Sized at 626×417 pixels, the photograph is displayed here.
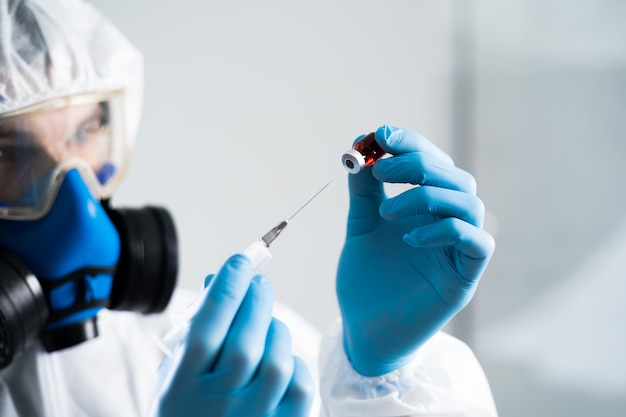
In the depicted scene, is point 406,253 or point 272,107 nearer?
point 406,253

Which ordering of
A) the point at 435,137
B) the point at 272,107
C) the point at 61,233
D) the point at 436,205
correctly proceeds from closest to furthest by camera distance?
the point at 436,205 < the point at 61,233 < the point at 272,107 < the point at 435,137

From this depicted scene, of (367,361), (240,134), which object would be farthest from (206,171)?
(367,361)

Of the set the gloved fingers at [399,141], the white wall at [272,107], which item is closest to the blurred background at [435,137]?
the white wall at [272,107]

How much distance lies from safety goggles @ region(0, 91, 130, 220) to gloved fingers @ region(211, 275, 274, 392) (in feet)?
1.90

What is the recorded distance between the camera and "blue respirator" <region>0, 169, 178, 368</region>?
1.12 metres

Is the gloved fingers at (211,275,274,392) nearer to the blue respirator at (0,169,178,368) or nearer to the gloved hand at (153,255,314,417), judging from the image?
the gloved hand at (153,255,314,417)

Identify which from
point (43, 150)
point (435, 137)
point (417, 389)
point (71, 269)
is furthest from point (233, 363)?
point (435, 137)

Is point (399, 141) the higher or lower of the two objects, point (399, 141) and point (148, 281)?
the higher

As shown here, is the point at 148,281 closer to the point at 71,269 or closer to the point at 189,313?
the point at 71,269

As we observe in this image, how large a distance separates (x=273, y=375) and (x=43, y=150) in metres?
0.72

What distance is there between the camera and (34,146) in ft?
3.98

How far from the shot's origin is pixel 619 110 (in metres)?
1.65

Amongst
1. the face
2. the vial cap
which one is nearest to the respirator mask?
the face

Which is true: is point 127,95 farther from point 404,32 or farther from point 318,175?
point 404,32
